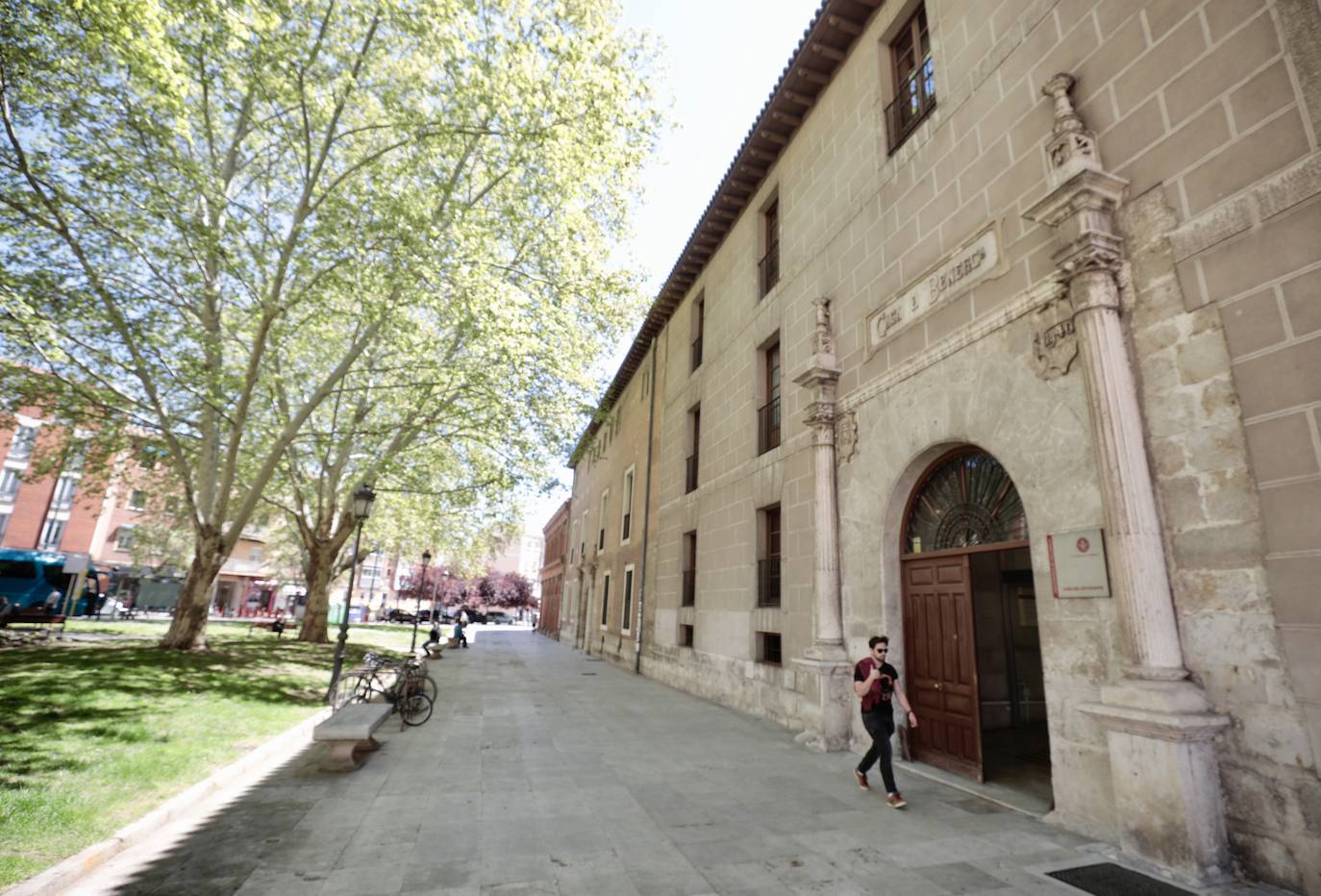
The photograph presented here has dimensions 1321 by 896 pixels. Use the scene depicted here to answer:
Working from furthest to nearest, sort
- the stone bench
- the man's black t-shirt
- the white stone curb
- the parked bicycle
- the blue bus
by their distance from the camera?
Answer: 1. the blue bus
2. the parked bicycle
3. the stone bench
4. the man's black t-shirt
5. the white stone curb

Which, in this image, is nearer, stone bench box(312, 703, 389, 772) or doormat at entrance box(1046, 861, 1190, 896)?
doormat at entrance box(1046, 861, 1190, 896)

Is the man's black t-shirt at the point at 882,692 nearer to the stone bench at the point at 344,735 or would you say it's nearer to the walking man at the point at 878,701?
the walking man at the point at 878,701

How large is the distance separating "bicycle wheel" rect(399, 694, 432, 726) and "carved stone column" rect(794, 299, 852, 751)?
5.64 meters

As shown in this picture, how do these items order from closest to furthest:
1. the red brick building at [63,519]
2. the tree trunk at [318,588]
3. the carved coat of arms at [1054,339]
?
1. the carved coat of arms at [1054,339]
2. the tree trunk at [318,588]
3. the red brick building at [63,519]

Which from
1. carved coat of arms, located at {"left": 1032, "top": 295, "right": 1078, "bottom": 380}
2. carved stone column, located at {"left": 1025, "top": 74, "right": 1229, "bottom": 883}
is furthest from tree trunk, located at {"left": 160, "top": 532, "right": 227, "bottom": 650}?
carved stone column, located at {"left": 1025, "top": 74, "right": 1229, "bottom": 883}

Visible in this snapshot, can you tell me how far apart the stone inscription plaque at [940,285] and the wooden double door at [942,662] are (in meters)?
2.93

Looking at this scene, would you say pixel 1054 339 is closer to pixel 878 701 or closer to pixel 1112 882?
pixel 878 701

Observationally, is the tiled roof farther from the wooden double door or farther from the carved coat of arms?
the wooden double door

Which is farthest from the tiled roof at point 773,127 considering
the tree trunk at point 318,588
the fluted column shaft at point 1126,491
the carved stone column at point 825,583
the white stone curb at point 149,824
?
the tree trunk at point 318,588

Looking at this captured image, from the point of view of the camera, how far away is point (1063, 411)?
5.17 meters

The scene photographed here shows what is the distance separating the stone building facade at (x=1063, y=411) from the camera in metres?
3.75

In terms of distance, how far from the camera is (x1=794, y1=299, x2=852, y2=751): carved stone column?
7676mm

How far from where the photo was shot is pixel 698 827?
469 centimetres

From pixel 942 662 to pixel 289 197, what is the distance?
16.9 metres
